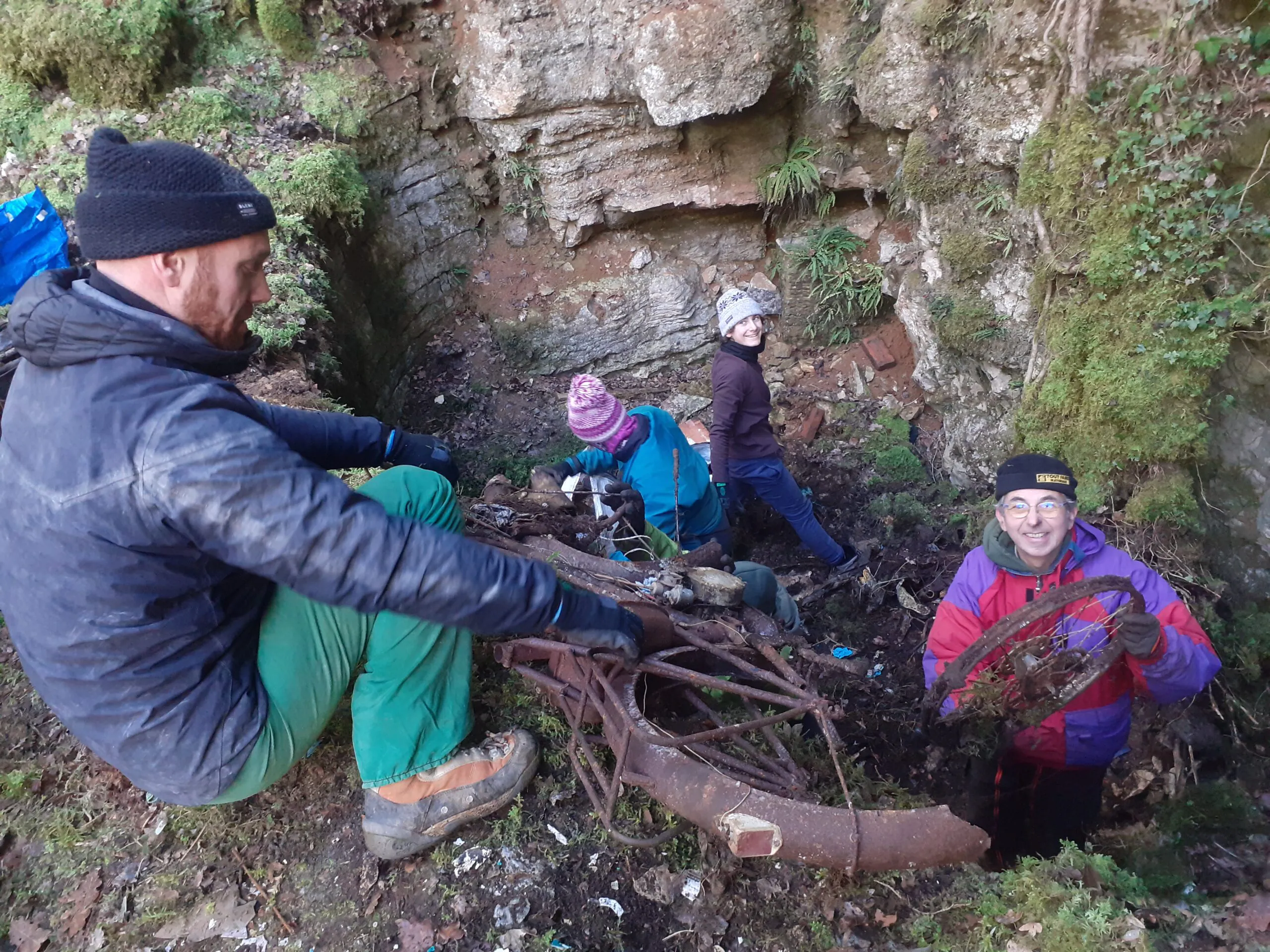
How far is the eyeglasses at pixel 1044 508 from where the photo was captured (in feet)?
10.4

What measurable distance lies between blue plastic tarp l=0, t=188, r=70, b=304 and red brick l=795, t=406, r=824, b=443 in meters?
7.49

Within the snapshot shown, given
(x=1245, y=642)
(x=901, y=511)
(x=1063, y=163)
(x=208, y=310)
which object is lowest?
(x=901, y=511)

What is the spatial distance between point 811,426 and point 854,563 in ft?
8.93

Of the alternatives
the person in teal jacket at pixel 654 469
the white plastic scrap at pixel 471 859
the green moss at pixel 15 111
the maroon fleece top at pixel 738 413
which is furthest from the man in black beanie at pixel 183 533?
the green moss at pixel 15 111

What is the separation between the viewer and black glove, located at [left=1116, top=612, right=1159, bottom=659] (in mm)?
2918

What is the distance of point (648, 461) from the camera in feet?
16.9

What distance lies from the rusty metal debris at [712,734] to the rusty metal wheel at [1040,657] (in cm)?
69

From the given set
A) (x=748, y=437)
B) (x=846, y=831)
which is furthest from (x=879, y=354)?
(x=846, y=831)

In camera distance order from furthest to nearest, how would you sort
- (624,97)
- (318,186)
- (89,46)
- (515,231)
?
1. (515,231)
2. (624,97)
3. (318,186)
4. (89,46)

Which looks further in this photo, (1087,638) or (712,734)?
(1087,638)

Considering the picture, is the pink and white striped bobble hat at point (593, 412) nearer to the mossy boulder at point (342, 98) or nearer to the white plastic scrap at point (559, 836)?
the white plastic scrap at point (559, 836)

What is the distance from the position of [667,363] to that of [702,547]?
24.2 feet

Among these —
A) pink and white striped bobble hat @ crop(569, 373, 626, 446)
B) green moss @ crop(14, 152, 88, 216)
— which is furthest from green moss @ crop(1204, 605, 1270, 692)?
green moss @ crop(14, 152, 88, 216)

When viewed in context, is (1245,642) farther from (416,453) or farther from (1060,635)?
(416,453)
